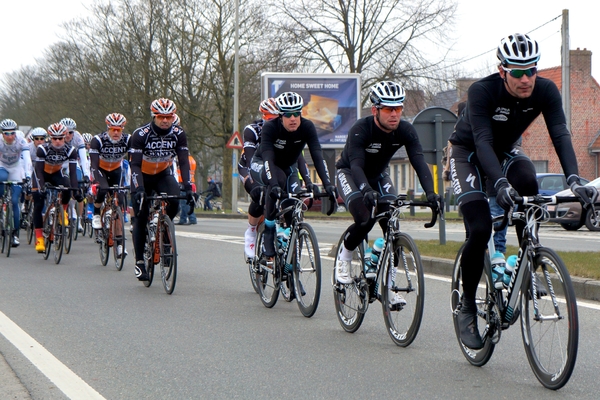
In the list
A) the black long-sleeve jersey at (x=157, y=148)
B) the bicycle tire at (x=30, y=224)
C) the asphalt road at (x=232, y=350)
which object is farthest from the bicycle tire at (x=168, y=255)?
the bicycle tire at (x=30, y=224)

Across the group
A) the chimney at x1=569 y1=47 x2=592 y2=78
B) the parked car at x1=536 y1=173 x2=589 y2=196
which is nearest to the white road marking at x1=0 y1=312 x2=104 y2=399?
the parked car at x1=536 y1=173 x2=589 y2=196

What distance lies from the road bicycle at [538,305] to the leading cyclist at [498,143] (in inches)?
4.7

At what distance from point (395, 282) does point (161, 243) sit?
384cm

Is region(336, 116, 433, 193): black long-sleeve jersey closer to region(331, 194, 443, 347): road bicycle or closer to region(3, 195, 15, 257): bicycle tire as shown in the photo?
region(331, 194, 443, 347): road bicycle

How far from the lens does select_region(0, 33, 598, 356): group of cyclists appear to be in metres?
5.52

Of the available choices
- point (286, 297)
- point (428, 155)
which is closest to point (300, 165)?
point (286, 297)

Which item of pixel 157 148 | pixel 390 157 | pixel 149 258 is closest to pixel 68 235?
pixel 149 258

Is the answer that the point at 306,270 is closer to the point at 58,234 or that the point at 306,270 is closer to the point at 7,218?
the point at 58,234

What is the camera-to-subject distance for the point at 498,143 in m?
5.96

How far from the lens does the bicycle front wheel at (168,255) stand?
9.80m

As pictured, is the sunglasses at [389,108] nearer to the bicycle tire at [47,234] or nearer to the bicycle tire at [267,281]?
the bicycle tire at [267,281]

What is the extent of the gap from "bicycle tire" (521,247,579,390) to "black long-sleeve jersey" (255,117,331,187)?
11.0 ft

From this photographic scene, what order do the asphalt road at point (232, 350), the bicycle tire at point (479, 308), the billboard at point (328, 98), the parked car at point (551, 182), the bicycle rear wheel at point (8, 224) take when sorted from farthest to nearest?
the billboard at point (328, 98), the parked car at point (551, 182), the bicycle rear wheel at point (8, 224), the bicycle tire at point (479, 308), the asphalt road at point (232, 350)

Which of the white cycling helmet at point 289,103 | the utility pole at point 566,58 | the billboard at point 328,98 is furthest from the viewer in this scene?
the billboard at point 328,98
